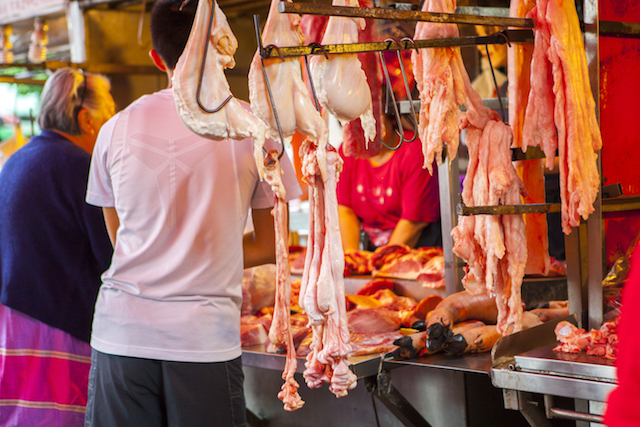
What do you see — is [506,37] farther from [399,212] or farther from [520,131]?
[399,212]

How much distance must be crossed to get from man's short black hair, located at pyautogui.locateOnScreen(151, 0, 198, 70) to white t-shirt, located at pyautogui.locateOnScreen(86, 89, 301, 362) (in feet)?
0.55

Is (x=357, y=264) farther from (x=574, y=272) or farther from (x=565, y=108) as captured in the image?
(x=565, y=108)

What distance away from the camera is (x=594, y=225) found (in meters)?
2.38

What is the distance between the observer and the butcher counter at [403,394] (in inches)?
101

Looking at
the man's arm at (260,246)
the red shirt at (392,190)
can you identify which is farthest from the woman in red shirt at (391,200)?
the man's arm at (260,246)

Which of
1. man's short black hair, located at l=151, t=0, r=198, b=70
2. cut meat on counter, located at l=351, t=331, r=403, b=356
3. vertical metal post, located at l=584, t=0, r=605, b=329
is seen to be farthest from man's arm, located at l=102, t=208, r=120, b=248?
vertical metal post, located at l=584, t=0, r=605, b=329

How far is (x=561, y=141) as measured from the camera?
7.06 feet

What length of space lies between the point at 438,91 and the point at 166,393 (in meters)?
1.38

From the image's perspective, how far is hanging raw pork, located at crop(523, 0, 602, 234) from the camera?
6.98ft

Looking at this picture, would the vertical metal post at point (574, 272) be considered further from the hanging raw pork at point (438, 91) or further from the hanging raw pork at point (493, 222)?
the hanging raw pork at point (438, 91)

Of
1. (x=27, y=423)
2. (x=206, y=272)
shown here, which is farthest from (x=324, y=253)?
(x=27, y=423)

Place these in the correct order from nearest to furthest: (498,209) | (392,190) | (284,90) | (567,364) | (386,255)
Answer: (284,90) → (567,364) → (498,209) → (386,255) → (392,190)

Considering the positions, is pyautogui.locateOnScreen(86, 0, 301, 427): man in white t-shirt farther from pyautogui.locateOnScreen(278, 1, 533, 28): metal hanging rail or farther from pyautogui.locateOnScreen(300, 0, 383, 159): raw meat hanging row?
pyautogui.locateOnScreen(278, 1, 533, 28): metal hanging rail

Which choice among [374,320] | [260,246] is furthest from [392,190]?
[260,246]
